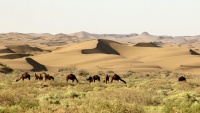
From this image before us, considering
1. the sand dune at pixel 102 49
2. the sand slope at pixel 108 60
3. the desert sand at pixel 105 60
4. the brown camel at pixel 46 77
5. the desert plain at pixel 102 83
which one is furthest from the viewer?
the sand dune at pixel 102 49

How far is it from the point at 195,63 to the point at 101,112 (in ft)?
205

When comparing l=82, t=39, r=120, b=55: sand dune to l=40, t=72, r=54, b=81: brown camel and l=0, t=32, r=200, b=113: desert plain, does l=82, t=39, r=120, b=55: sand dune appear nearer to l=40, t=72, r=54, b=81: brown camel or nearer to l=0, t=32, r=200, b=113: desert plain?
l=0, t=32, r=200, b=113: desert plain

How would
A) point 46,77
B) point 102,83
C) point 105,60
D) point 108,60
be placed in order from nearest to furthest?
point 102,83
point 46,77
point 108,60
point 105,60

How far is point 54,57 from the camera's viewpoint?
7825 cm

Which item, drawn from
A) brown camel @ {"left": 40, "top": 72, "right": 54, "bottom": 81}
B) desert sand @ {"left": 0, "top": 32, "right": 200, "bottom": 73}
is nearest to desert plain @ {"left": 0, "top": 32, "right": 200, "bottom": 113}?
desert sand @ {"left": 0, "top": 32, "right": 200, "bottom": 73}

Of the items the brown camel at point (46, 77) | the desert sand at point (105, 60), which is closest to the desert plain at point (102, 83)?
the desert sand at point (105, 60)

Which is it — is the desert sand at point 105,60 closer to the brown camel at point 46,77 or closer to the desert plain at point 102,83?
the desert plain at point 102,83

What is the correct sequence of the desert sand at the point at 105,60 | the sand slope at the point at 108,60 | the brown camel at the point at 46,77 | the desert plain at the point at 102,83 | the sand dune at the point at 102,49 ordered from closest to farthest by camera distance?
the desert plain at the point at 102,83 → the brown camel at the point at 46,77 → the desert sand at the point at 105,60 → the sand slope at the point at 108,60 → the sand dune at the point at 102,49

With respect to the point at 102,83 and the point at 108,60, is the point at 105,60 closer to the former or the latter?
the point at 108,60

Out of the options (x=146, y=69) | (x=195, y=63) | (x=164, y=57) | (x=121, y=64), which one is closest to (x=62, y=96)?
(x=146, y=69)

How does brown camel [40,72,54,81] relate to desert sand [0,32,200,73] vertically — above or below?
above

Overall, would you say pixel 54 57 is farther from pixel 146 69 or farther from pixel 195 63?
pixel 195 63

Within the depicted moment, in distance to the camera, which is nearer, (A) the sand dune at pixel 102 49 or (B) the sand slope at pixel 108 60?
(B) the sand slope at pixel 108 60

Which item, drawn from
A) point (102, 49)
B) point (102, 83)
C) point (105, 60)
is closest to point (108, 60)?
point (105, 60)
